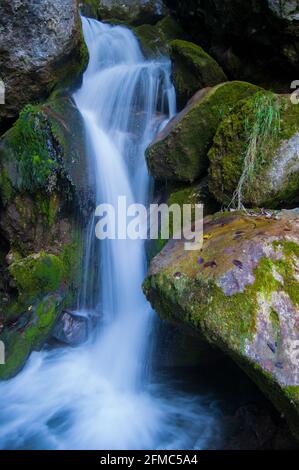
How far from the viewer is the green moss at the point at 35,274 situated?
4.96 m

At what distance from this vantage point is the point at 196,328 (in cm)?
295

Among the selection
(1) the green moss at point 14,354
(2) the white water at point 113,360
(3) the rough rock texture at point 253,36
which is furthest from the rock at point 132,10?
(1) the green moss at point 14,354

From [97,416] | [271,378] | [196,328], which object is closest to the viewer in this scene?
[271,378]

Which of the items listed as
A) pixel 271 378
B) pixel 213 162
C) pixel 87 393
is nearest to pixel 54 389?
pixel 87 393

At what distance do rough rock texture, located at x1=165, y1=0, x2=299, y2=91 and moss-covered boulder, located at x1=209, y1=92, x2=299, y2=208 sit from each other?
1.84 m

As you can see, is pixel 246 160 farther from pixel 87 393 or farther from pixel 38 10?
pixel 38 10

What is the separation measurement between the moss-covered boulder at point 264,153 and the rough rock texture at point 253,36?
1837mm

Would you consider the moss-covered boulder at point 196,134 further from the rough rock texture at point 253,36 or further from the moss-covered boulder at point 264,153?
the rough rock texture at point 253,36

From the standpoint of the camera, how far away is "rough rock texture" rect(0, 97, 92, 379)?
4973 millimetres

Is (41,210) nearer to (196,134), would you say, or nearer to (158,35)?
(196,134)

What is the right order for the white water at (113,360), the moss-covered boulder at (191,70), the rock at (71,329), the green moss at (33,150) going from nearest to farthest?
1. the white water at (113,360)
2. the rock at (71,329)
3. the green moss at (33,150)
4. the moss-covered boulder at (191,70)

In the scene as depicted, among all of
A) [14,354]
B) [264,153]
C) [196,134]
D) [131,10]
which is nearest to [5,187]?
[14,354]

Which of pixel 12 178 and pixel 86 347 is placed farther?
pixel 12 178

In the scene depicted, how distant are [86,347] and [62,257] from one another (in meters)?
1.24
